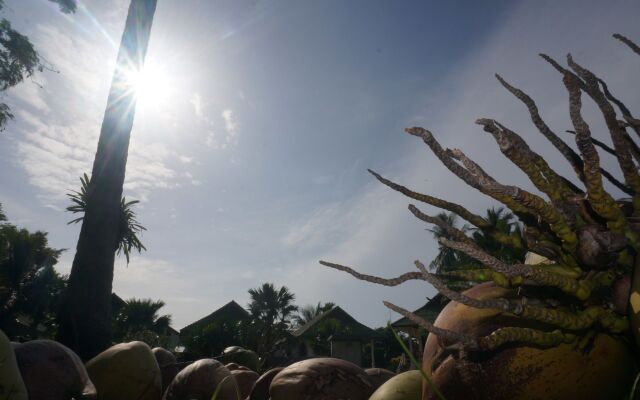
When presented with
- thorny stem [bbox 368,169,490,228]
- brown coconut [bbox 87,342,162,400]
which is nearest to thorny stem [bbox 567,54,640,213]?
thorny stem [bbox 368,169,490,228]

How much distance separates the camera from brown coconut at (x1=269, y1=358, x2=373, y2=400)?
2.26 m

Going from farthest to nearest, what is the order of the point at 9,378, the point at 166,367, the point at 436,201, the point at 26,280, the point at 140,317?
the point at 140,317
the point at 26,280
the point at 166,367
the point at 9,378
the point at 436,201

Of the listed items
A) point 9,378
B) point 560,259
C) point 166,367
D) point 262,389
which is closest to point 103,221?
point 166,367

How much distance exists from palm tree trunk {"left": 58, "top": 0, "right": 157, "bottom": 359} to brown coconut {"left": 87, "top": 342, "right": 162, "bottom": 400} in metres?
4.76

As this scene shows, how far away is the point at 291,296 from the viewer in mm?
41094

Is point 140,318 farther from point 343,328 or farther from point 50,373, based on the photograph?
point 50,373

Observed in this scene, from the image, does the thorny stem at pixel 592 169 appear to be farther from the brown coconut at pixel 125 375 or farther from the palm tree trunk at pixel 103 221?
the palm tree trunk at pixel 103 221

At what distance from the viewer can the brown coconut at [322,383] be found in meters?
2.26

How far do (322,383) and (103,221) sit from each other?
7417mm

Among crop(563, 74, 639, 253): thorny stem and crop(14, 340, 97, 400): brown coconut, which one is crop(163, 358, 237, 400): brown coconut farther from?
crop(563, 74, 639, 253): thorny stem

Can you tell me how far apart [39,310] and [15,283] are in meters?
2.52

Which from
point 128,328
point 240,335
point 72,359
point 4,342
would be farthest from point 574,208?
point 128,328

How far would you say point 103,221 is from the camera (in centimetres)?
818

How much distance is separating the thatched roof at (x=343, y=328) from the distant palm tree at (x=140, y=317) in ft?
50.5
